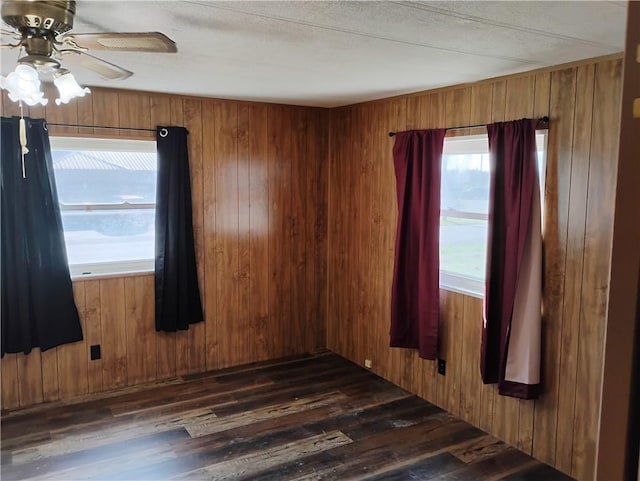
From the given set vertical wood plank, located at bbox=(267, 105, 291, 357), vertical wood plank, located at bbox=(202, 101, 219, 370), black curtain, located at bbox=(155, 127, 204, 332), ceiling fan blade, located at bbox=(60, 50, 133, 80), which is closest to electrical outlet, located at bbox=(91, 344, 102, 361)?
black curtain, located at bbox=(155, 127, 204, 332)

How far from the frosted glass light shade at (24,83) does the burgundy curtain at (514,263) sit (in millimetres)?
2543

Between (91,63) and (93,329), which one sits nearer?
(91,63)

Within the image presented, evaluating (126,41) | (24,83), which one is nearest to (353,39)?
(126,41)

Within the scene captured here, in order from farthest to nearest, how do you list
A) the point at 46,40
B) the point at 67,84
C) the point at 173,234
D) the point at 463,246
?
the point at 173,234 → the point at 463,246 → the point at 67,84 → the point at 46,40

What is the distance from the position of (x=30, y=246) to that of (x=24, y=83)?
7.26 ft

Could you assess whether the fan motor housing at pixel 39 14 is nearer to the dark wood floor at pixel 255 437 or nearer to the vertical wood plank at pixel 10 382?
the dark wood floor at pixel 255 437

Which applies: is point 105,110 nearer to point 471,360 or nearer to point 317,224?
point 317,224

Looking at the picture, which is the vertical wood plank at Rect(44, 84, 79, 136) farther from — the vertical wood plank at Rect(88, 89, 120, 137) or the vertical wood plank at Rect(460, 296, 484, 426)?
the vertical wood plank at Rect(460, 296, 484, 426)

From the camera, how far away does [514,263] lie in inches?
126

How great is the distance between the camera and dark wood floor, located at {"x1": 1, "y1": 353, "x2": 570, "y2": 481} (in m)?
3.10

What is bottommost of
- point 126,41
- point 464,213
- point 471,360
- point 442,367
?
point 442,367

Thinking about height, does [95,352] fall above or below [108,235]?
below

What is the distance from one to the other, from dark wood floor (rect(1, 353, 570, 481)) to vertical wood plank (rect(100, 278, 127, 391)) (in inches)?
6.5

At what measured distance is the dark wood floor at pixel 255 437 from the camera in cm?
310
